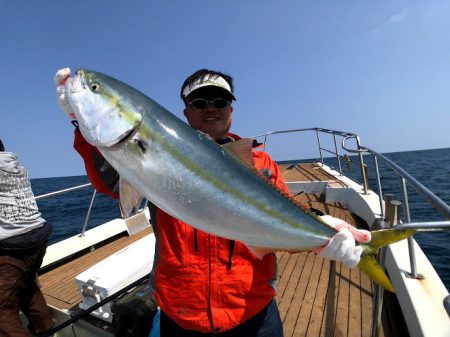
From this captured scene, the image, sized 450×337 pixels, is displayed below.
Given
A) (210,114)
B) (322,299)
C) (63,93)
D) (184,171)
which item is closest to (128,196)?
(184,171)

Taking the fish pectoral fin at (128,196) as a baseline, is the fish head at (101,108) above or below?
above

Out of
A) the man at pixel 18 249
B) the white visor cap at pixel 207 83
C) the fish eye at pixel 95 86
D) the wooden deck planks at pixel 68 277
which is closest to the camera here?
the fish eye at pixel 95 86

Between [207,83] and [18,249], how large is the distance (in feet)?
10.1

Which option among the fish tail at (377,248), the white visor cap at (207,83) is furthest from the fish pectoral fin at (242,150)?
the fish tail at (377,248)

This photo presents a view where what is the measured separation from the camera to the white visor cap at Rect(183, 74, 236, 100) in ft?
8.05

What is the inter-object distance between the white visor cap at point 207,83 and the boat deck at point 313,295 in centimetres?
288

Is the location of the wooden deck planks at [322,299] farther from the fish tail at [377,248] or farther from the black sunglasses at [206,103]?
the black sunglasses at [206,103]

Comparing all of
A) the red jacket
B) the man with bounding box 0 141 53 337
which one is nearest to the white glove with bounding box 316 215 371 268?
the red jacket

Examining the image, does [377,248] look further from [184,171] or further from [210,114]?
[210,114]

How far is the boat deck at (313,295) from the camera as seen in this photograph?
357cm

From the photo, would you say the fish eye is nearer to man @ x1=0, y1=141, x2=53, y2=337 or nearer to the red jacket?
the red jacket

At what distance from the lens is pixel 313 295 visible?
4.29m

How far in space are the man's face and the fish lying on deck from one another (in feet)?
2.13

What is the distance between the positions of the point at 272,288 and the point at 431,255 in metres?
8.06
